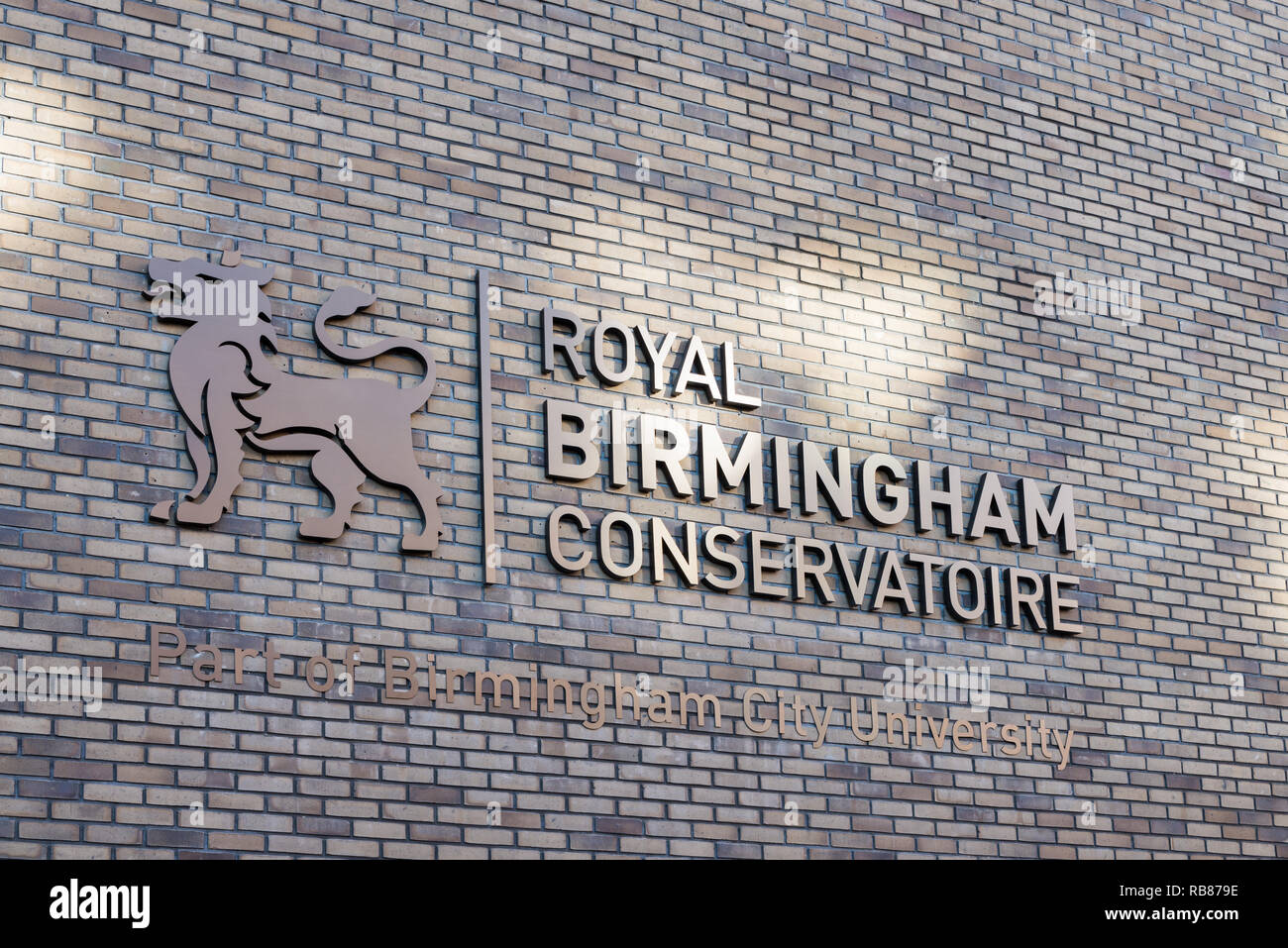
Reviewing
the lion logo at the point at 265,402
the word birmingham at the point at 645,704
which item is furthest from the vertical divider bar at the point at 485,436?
the word birmingham at the point at 645,704

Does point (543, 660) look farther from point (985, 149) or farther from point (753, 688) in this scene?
point (985, 149)

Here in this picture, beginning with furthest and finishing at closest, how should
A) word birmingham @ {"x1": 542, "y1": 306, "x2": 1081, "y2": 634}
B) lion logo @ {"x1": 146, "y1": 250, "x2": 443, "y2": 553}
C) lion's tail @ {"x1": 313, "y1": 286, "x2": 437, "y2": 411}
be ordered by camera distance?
word birmingham @ {"x1": 542, "y1": 306, "x2": 1081, "y2": 634} < lion's tail @ {"x1": 313, "y1": 286, "x2": 437, "y2": 411} < lion logo @ {"x1": 146, "y1": 250, "x2": 443, "y2": 553}

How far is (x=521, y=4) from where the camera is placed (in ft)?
23.4

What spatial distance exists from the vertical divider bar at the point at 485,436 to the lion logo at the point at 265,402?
18 centimetres

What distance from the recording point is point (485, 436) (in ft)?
21.2

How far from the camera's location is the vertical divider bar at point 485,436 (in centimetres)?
636

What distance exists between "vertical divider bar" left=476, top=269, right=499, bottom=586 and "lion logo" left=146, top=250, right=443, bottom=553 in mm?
183

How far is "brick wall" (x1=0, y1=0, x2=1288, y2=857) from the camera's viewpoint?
5828mm

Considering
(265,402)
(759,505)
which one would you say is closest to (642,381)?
(759,505)

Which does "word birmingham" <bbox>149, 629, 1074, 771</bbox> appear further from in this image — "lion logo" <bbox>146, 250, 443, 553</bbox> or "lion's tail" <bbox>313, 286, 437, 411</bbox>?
"lion's tail" <bbox>313, 286, 437, 411</bbox>
